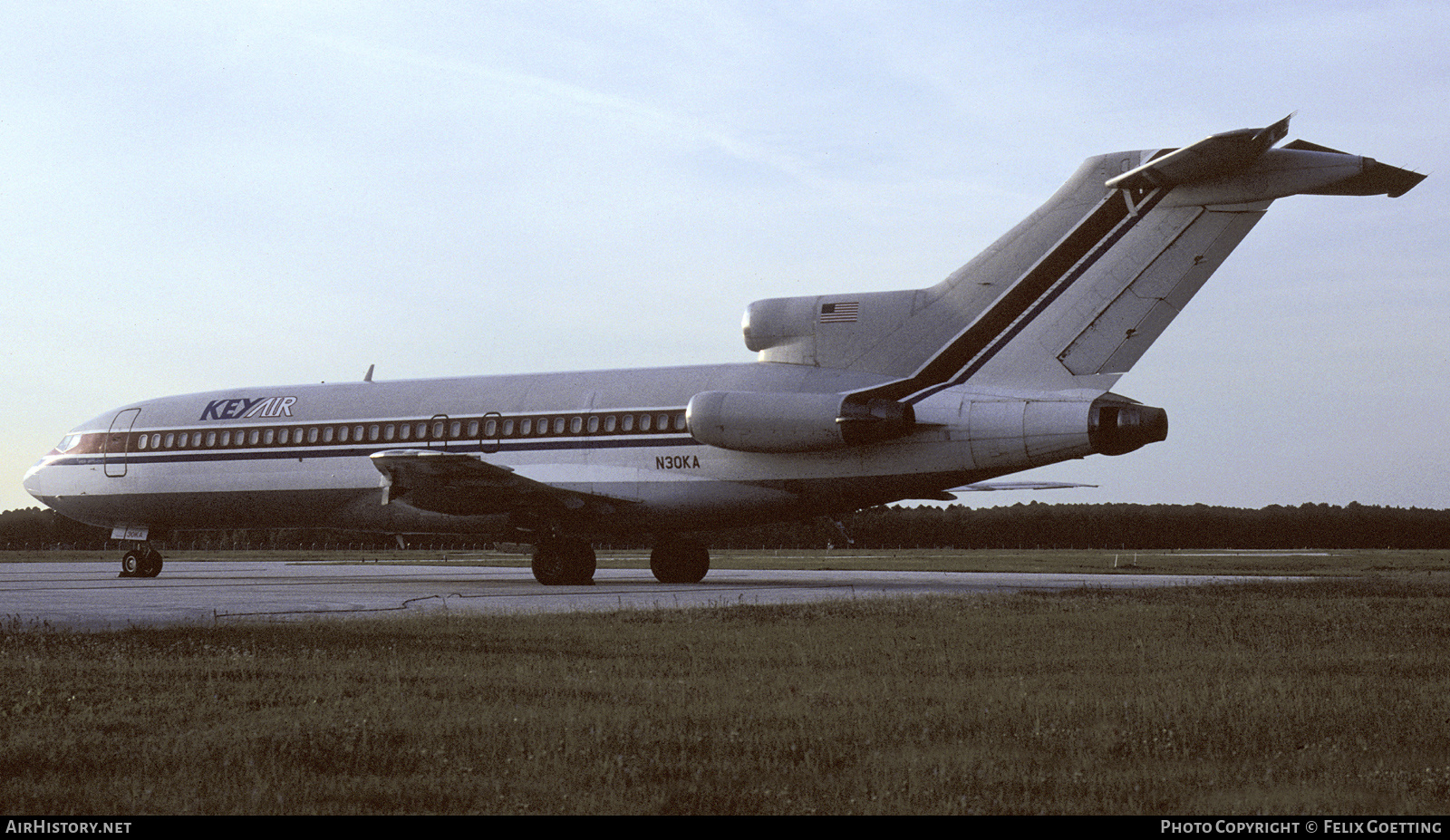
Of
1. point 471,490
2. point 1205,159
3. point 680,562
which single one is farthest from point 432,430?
point 1205,159

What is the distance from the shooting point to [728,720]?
7.46 metres

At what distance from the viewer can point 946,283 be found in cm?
2122

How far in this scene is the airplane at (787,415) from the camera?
61.4 ft

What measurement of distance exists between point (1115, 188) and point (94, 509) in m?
23.7

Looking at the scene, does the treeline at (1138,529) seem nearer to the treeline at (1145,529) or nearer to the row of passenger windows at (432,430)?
the treeline at (1145,529)

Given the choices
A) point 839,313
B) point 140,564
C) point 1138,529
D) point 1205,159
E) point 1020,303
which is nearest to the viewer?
point 1205,159

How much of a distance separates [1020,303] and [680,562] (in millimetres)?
8977

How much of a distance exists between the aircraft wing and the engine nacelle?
268cm

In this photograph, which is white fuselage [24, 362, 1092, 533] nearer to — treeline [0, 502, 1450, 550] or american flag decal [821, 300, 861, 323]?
american flag decal [821, 300, 861, 323]

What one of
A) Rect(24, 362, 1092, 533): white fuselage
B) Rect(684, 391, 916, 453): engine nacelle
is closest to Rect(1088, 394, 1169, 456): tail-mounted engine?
Rect(24, 362, 1092, 533): white fuselage

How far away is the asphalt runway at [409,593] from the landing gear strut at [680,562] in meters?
0.31

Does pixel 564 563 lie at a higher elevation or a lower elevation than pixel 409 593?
higher

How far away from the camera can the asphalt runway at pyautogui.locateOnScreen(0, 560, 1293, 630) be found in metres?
15.6

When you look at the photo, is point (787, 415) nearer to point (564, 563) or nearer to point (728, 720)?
point (564, 563)
